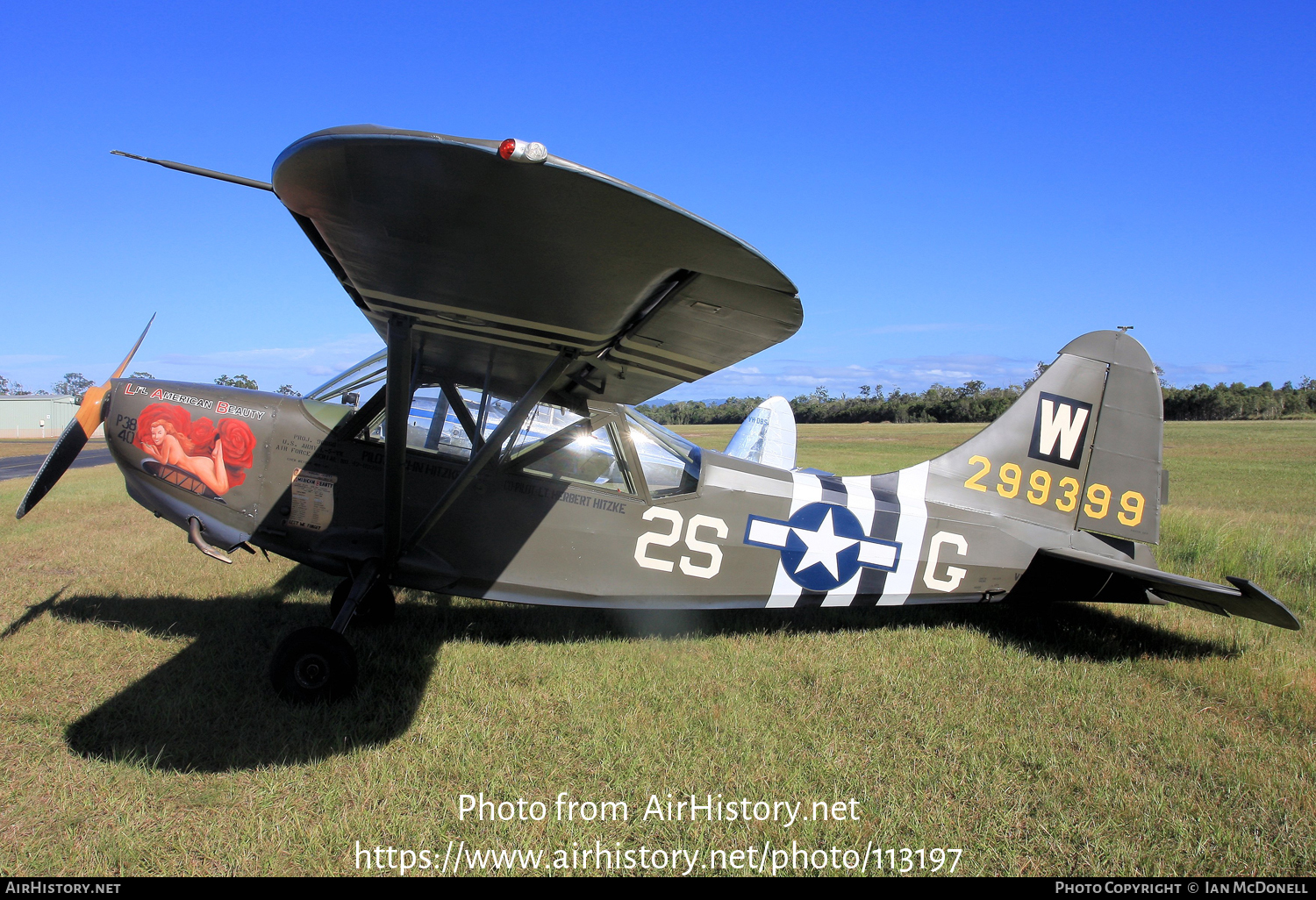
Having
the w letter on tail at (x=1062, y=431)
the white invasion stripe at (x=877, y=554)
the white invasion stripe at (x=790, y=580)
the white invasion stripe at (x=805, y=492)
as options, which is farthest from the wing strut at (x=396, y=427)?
the w letter on tail at (x=1062, y=431)

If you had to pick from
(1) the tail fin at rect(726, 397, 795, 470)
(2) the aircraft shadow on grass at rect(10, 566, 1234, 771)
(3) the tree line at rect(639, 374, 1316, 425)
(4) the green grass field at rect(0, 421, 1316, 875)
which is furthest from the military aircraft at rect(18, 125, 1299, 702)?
(3) the tree line at rect(639, 374, 1316, 425)

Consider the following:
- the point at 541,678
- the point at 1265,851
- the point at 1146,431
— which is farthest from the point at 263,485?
the point at 1146,431

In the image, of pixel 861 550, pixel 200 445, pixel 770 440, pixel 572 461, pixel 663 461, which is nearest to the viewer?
pixel 200 445

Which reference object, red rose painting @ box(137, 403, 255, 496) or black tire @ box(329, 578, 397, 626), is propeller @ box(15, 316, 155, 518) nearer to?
red rose painting @ box(137, 403, 255, 496)

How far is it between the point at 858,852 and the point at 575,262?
2.75m

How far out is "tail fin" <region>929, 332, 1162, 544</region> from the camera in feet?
17.6

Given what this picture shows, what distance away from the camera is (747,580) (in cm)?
485

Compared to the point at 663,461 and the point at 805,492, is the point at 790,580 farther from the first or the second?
the point at 663,461

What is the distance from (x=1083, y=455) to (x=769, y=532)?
2.82 meters

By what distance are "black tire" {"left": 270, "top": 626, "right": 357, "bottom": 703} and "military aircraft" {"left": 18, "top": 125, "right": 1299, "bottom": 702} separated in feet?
0.04

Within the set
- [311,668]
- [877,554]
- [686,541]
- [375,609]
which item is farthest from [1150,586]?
[375,609]

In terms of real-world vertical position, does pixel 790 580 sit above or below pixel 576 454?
below

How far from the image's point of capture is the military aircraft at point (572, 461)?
2639 mm

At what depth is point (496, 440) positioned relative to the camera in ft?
12.9
